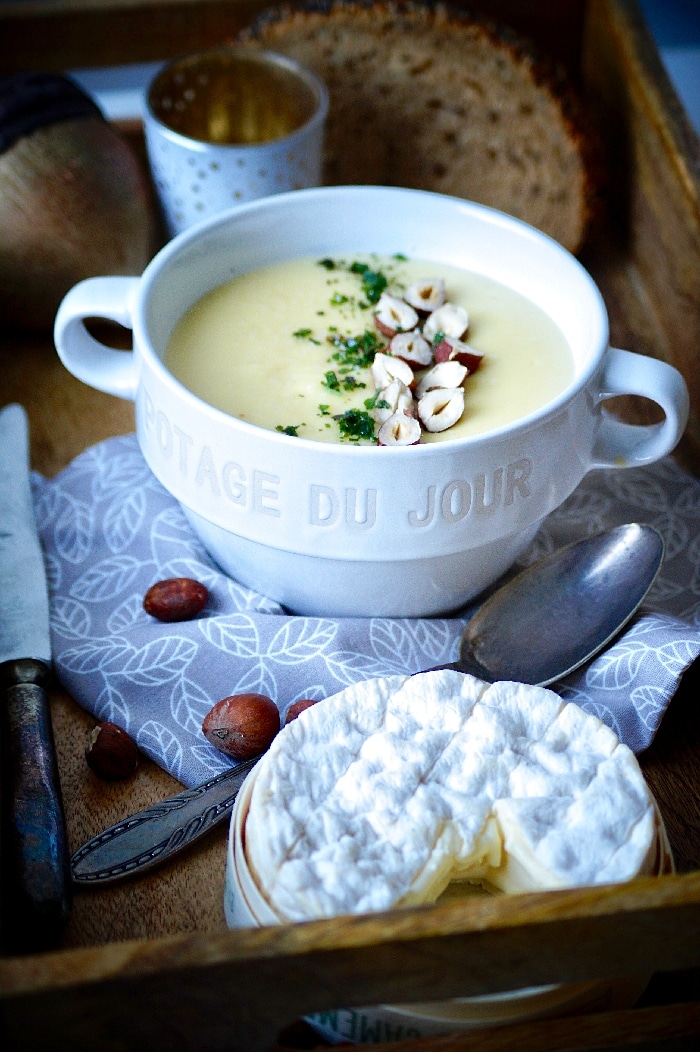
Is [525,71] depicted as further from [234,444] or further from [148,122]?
[234,444]

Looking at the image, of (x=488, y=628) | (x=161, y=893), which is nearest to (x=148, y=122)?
(x=488, y=628)

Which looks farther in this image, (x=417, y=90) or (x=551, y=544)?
(x=417, y=90)

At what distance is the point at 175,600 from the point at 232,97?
668 millimetres

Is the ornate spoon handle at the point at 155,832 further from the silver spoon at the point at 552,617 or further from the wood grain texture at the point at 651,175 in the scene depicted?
the wood grain texture at the point at 651,175

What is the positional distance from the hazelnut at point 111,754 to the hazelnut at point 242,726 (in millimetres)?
53

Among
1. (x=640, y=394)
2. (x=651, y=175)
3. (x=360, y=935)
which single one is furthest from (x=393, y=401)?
(x=651, y=175)

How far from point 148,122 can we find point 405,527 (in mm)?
624

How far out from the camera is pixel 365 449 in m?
0.78

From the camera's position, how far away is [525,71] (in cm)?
130

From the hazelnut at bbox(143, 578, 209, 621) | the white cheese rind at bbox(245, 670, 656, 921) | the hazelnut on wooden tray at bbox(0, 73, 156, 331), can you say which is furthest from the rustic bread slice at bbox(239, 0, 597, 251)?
the white cheese rind at bbox(245, 670, 656, 921)

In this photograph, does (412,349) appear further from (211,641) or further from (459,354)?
(211,641)

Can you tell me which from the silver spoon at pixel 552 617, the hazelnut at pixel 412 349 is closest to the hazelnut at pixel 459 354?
the hazelnut at pixel 412 349

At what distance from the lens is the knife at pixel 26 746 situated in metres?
0.69

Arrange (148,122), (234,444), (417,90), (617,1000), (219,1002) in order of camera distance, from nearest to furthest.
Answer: (219,1002), (617,1000), (234,444), (148,122), (417,90)
